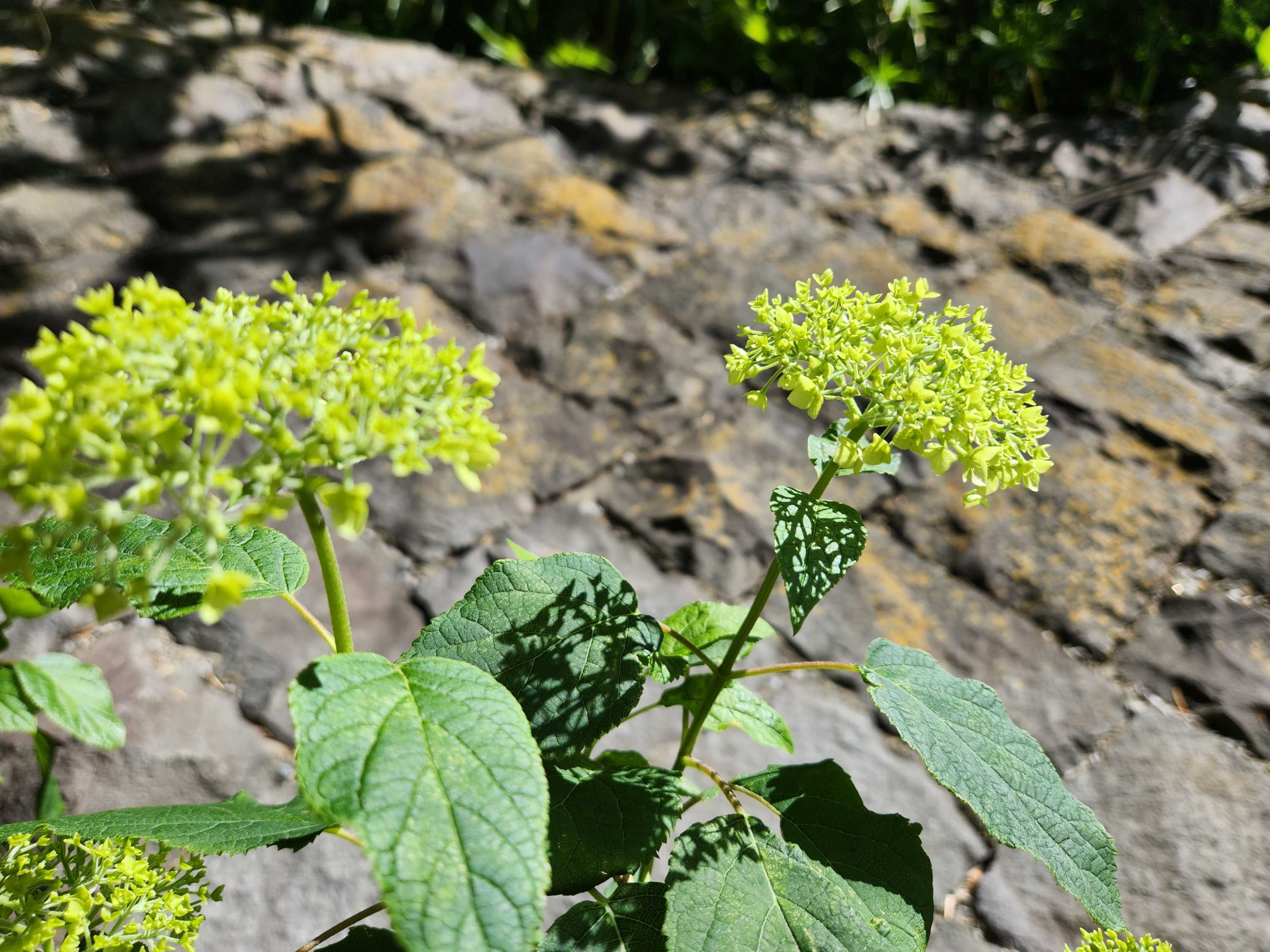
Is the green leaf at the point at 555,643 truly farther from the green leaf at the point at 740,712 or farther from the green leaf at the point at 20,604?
the green leaf at the point at 20,604

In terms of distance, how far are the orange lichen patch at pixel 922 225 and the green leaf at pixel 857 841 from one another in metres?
2.97

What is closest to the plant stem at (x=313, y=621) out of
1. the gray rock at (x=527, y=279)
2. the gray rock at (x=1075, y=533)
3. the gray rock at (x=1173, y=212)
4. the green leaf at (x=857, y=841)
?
the green leaf at (x=857, y=841)

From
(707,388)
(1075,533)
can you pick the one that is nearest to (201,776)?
(707,388)

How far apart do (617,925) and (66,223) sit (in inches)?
120

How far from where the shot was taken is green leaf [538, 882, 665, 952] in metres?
0.92

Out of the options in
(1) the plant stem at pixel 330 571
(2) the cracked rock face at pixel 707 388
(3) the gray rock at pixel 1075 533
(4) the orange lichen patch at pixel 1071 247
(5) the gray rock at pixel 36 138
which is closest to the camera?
(1) the plant stem at pixel 330 571

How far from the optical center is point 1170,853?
195cm

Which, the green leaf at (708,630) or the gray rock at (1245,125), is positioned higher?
the gray rock at (1245,125)

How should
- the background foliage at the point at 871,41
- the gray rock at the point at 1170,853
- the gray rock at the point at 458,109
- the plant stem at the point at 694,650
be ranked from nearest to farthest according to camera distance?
the plant stem at the point at 694,650
the gray rock at the point at 1170,853
the gray rock at the point at 458,109
the background foliage at the point at 871,41

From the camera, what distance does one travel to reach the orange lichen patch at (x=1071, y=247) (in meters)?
3.50

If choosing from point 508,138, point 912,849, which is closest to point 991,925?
point 912,849

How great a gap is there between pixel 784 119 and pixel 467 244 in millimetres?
1813

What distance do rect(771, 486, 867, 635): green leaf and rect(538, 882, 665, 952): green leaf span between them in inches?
13.4

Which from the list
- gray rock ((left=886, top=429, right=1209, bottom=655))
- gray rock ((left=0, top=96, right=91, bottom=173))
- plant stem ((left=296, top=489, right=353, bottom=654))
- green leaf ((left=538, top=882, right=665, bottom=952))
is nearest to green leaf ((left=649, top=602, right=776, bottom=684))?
green leaf ((left=538, top=882, right=665, bottom=952))
